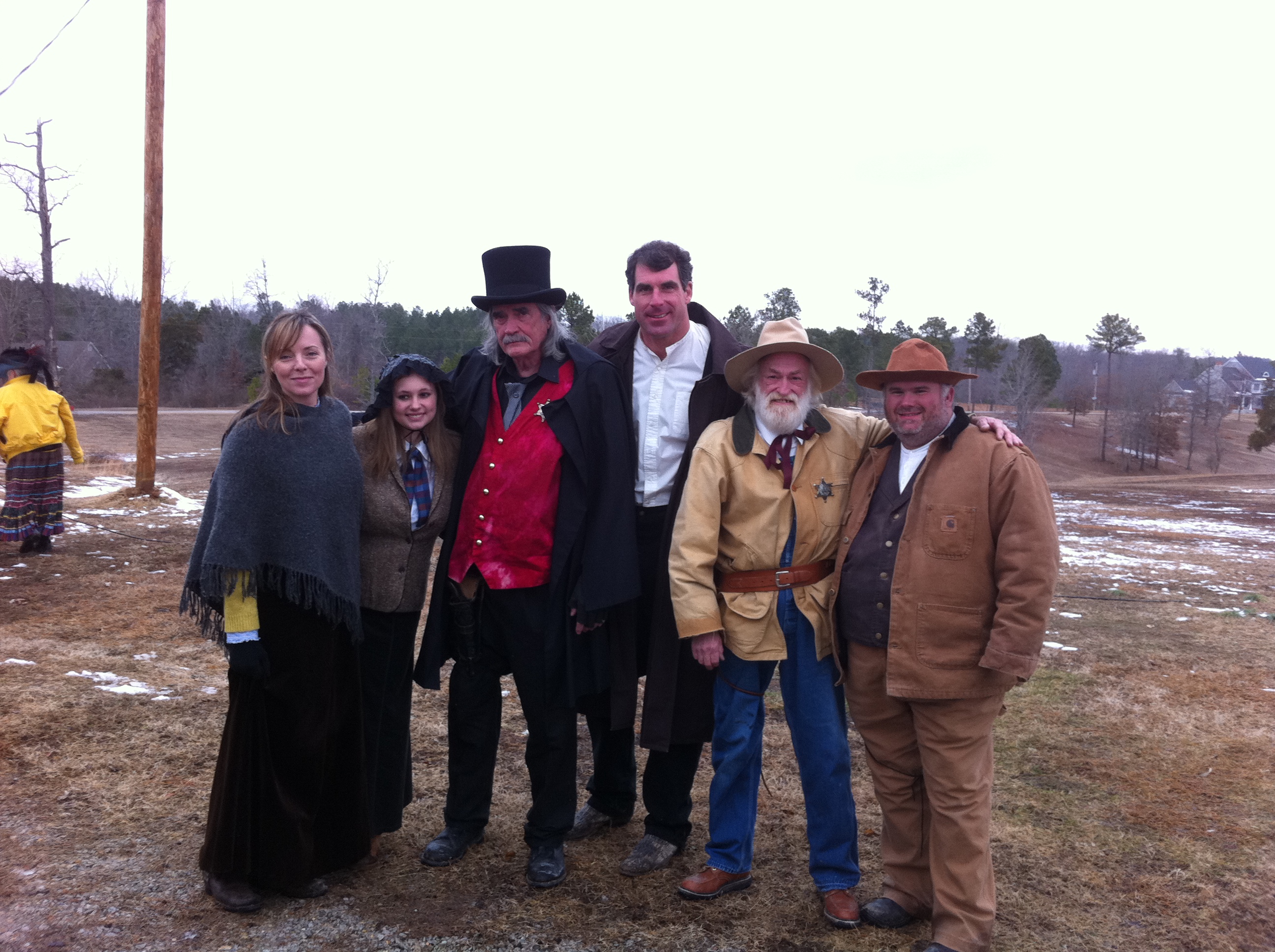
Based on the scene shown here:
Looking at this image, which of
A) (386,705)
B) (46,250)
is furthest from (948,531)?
(46,250)

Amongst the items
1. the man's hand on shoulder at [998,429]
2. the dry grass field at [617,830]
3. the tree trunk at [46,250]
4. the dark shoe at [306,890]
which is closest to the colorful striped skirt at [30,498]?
the dry grass field at [617,830]

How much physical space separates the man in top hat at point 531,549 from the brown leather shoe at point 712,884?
1.50ft

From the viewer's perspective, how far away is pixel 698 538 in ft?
10.1

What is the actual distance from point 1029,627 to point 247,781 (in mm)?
2450

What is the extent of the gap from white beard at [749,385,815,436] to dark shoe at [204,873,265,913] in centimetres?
229

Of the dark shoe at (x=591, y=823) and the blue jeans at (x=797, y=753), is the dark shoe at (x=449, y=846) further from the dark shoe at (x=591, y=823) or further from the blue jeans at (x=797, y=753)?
the blue jeans at (x=797, y=753)

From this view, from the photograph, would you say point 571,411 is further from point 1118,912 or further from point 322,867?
point 1118,912

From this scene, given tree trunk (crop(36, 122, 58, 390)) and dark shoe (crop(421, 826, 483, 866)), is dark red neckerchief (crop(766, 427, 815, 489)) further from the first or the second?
tree trunk (crop(36, 122, 58, 390))

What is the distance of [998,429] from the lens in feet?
9.65

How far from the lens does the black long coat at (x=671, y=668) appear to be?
3.29 meters

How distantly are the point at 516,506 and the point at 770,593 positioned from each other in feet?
3.03

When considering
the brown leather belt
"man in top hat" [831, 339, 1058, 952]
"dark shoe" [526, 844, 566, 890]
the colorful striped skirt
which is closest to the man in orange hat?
the brown leather belt

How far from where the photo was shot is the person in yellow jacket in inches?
338

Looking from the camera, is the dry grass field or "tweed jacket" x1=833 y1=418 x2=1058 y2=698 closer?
"tweed jacket" x1=833 y1=418 x2=1058 y2=698
